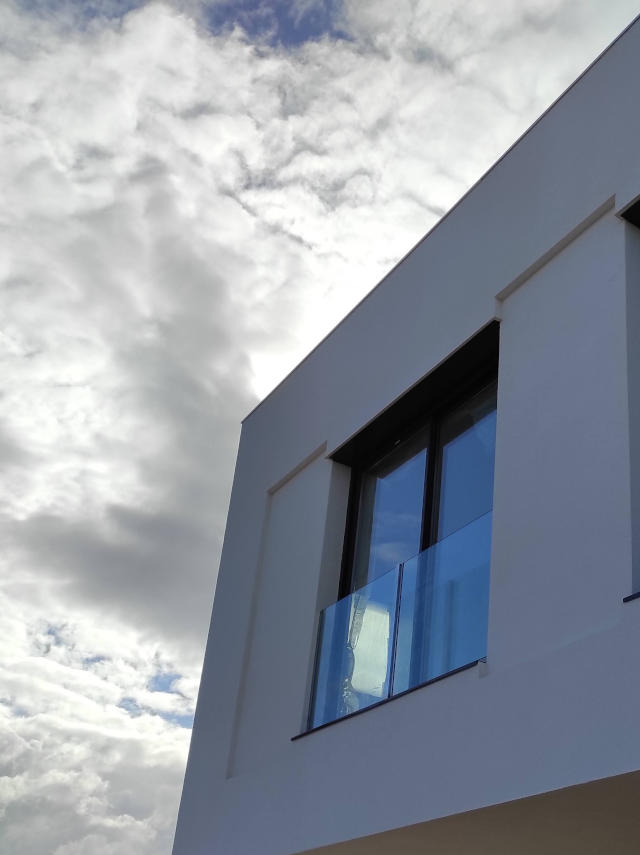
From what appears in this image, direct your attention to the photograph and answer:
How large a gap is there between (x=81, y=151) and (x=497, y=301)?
23.5ft

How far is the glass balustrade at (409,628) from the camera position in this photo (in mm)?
6305

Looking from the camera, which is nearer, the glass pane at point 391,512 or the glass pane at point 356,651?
the glass pane at point 356,651

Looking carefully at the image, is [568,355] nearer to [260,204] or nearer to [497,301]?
[497,301]

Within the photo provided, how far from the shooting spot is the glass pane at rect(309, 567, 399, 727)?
6965 millimetres

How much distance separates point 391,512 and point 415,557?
1.22m

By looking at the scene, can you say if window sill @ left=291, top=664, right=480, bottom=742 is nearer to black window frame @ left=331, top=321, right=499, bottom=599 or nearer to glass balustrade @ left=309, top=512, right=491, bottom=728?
glass balustrade @ left=309, top=512, right=491, bottom=728

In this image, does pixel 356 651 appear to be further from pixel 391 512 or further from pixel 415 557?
pixel 391 512

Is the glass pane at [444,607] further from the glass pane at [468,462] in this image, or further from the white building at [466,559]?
the glass pane at [468,462]

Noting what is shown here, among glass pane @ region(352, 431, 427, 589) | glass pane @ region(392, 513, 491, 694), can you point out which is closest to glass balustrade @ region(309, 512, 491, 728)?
glass pane @ region(392, 513, 491, 694)

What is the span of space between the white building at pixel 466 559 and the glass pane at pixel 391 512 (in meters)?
0.03

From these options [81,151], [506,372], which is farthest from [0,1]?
[506,372]

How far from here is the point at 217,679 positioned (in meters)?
9.20

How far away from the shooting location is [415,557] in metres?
6.91

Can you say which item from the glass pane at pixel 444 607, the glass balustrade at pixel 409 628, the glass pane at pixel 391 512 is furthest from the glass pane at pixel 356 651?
the glass pane at pixel 391 512
